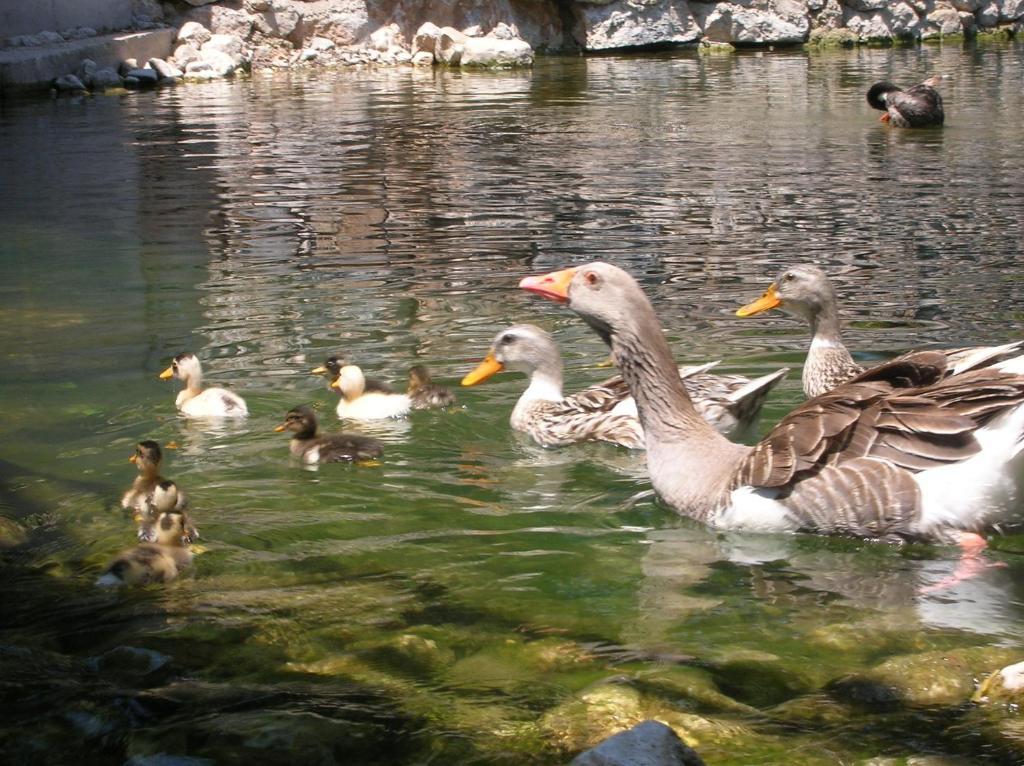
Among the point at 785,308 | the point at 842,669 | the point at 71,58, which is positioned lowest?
the point at 842,669

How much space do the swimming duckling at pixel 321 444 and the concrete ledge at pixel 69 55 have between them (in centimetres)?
2264

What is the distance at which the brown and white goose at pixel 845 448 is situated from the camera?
5.48 meters

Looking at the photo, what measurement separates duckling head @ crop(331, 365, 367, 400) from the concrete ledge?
22052 millimetres

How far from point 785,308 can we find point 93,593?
4.47m

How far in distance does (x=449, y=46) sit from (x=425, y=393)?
27.4 metres

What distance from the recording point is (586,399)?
304 inches

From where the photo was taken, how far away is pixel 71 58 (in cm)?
2884

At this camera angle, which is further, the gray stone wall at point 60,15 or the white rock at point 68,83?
the gray stone wall at point 60,15

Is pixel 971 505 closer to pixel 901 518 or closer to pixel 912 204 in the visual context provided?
pixel 901 518

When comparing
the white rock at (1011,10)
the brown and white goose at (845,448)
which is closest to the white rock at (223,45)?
the white rock at (1011,10)

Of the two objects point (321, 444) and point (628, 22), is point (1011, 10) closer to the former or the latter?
point (628, 22)

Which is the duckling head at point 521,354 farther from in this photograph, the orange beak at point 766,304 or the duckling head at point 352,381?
the orange beak at point 766,304

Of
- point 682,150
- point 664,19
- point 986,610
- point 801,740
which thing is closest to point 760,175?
point 682,150

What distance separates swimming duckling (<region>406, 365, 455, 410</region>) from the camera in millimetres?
7734
